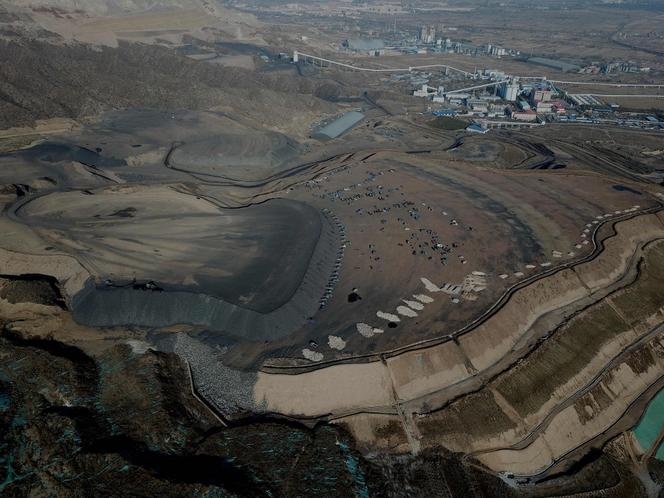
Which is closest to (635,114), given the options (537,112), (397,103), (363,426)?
(537,112)

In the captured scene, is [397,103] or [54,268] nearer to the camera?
[54,268]

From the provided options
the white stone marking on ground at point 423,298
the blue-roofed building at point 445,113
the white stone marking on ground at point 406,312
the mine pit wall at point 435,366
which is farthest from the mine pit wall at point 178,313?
the blue-roofed building at point 445,113

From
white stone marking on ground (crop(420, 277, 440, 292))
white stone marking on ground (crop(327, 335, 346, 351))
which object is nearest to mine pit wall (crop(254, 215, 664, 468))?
white stone marking on ground (crop(327, 335, 346, 351))

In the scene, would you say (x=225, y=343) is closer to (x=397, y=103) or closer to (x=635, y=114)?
(x=397, y=103)

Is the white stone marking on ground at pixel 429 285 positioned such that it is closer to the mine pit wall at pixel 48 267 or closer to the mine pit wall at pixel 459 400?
the mine pit wall at pixel 459 400

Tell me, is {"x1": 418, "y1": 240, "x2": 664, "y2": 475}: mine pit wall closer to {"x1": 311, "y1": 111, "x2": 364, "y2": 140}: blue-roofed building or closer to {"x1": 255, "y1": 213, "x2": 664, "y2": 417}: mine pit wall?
{"x1": 255, "y1": 213, "x2": 664, "y2": 417}: mine pit wall

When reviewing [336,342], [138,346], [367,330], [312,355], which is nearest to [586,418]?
[367,330]

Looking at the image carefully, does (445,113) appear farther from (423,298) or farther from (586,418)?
(586,418)
